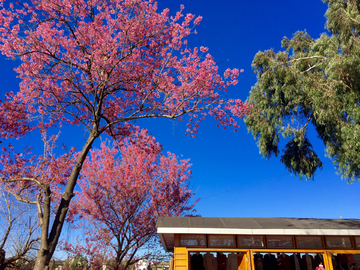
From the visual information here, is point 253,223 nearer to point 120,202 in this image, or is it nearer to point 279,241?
point 279,241

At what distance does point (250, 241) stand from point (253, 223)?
52cm

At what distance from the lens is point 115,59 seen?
7098mm

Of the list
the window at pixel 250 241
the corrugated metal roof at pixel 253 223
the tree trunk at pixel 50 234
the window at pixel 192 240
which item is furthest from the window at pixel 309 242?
the tree trunk at pixel 50 234

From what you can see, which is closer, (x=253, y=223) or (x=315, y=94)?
(x=253, y=223)

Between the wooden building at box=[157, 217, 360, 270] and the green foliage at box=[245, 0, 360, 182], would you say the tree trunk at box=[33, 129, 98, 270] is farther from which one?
the green foliage at box=[245, 0, 360, 182]

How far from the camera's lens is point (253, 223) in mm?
7938

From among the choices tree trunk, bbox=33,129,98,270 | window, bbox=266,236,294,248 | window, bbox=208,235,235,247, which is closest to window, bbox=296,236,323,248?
window, bbox=266,236,294,248

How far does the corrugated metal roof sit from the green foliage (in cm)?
313

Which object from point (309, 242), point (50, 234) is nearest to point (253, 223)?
point (309, 242)

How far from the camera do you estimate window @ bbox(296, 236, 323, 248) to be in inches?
313

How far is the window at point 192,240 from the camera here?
7793mm

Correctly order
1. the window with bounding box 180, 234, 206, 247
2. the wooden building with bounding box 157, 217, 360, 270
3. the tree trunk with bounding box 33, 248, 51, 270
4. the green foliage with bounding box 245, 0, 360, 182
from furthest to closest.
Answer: the green foliage with bounding box 245, 0, 360, 182, the window with bounding box 180, 234, 206, 247, the wooden building with bounding box 157, 217, 360, 270, the tree trunk with bounding box 33, 248, 51, 270

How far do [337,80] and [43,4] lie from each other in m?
9.60

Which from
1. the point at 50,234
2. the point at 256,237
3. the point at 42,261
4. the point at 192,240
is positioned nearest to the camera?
the point at 42,261
